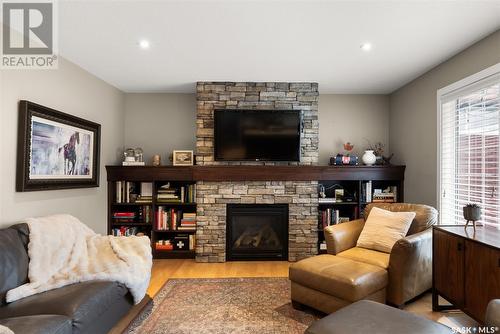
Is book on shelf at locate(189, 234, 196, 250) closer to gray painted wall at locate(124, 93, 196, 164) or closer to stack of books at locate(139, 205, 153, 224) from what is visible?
stack of books at locate(139, 205, 153, 224)

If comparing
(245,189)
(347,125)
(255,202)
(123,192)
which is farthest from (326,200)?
(123,192)

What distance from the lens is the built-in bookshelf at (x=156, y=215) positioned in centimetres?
396

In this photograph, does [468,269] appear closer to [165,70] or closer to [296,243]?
[296,243]

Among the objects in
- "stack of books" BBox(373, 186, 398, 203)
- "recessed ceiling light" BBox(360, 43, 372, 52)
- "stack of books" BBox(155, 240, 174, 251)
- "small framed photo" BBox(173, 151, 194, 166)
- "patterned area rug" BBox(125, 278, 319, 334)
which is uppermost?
"recessed ceiling light" BBox(360, 43, 372, 52)

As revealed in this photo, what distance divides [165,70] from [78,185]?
1.66m

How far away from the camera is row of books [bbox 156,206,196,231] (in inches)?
156

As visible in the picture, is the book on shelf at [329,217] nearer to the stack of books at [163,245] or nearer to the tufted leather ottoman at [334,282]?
the tufted leather ottoman at [334,282]

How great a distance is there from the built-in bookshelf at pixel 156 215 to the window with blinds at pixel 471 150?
3108mm

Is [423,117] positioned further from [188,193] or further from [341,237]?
[188,193]

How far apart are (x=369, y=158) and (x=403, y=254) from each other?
1981mm

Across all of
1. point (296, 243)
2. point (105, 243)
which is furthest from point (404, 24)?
point (105, 243)

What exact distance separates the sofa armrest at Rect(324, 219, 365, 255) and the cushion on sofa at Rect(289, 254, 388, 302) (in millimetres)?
257

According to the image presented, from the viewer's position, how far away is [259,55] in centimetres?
293

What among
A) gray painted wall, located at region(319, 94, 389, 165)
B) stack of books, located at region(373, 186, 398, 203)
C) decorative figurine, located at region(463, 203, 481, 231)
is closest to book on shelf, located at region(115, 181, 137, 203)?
gray painted wall, located at region(319, 94, 389, 165)
